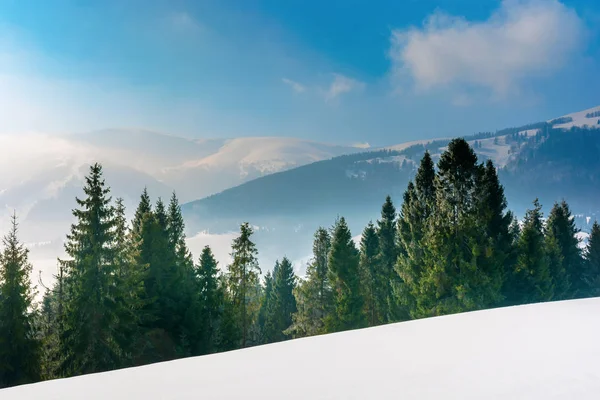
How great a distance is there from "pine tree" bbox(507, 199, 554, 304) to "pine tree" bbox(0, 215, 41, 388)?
18.1m

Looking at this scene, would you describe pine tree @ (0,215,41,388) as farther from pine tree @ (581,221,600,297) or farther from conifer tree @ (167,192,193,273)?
pine tree @ (581,221,600,297)

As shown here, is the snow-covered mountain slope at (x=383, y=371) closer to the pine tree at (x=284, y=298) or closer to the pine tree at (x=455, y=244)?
the pine tree at (x=455, y=244)

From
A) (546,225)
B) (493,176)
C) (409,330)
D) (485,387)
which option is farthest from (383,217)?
(485,387)

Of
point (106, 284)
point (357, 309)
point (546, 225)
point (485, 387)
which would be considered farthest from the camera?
point (546, 225)

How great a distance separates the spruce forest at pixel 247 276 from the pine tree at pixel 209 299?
77 millimetres

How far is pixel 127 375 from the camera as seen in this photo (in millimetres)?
3391

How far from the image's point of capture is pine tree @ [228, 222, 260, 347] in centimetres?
2228

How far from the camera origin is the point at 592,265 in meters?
28.7

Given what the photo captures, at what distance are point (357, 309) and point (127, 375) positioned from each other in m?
A: 21.0

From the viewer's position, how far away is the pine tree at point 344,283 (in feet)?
75.7

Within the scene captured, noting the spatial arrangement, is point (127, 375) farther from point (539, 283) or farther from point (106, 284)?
point (539, 283)

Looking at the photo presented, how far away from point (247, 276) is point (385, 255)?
853 cm

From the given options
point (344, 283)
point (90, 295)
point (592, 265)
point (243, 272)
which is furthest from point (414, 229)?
point (592, 265)

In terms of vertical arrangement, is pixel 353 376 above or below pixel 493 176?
below
